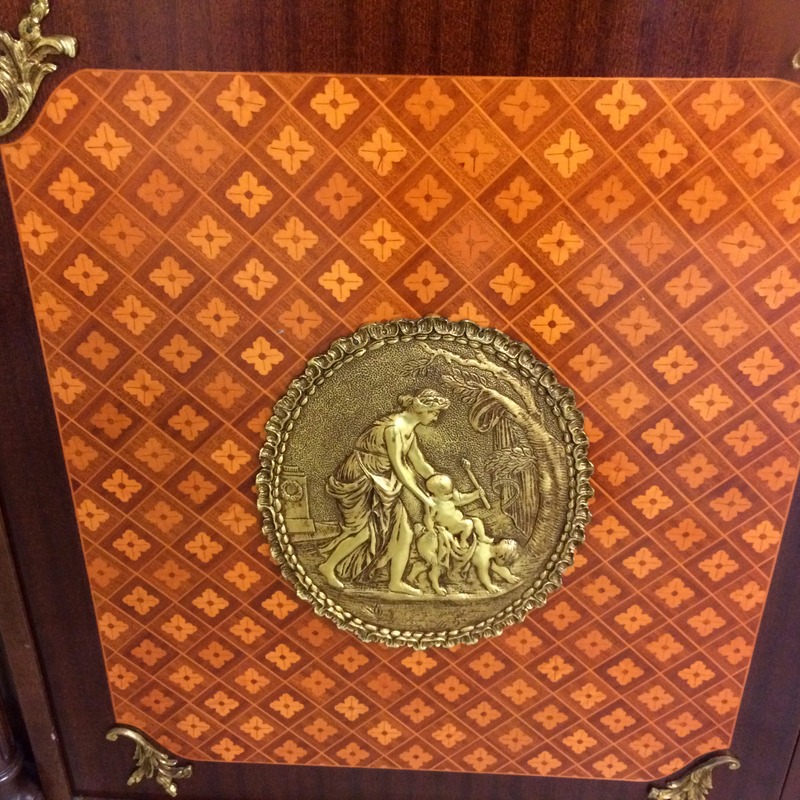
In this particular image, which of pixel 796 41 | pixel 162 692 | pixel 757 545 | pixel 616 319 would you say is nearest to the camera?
pixel 796 41

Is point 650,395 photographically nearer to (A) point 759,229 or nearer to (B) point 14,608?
(A) point 759,229

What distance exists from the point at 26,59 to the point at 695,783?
4.61 ft

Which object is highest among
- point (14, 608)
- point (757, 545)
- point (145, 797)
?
point (757, 545)

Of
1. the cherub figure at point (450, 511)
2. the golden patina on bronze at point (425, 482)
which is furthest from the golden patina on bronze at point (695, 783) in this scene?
the cherub figure at point (450, 511)

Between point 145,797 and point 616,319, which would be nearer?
point 616,319

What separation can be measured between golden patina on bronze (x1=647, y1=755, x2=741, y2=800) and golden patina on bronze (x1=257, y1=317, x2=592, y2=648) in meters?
0.42

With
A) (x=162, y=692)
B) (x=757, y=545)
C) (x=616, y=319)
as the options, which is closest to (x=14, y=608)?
(x=162, y=692)

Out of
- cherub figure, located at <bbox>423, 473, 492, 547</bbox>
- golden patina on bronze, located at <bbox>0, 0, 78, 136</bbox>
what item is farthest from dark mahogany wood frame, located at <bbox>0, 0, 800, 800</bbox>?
cherub figure, located at <bbox>423, 473, 492, 547</bbox>

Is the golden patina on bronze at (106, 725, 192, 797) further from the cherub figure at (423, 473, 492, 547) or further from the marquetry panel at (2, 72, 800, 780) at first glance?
the cherub figure at (423, 473, 492, 547)

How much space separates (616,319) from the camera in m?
0.86

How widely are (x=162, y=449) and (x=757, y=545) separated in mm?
866

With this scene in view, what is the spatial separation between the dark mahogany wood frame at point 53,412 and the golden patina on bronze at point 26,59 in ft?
0.04

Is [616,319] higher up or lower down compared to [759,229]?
lower down

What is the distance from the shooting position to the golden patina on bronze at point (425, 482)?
889mm
